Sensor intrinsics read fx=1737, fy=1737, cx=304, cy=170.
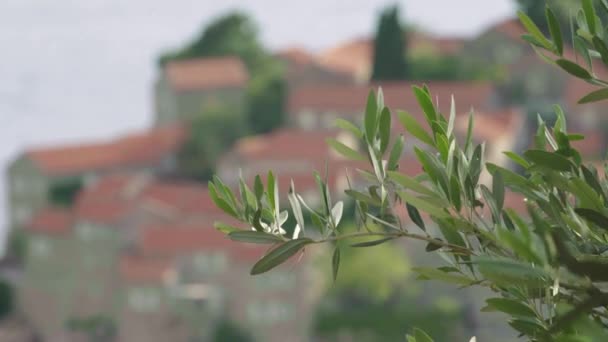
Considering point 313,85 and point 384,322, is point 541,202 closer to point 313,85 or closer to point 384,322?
point 384,322

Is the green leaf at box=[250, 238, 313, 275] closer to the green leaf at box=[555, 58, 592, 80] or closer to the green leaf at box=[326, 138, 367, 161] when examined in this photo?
the green leaf at box=[326, 138, 367, 161]

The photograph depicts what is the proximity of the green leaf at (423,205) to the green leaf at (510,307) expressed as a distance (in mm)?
157

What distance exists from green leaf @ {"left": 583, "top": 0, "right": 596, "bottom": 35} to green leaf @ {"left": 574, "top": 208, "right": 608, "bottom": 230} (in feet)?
0.85

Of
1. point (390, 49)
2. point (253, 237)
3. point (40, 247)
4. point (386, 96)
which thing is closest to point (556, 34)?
point (253, 237)

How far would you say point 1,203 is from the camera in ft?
223

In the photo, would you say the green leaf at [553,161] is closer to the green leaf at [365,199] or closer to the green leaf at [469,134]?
the green leaf at [469,134]

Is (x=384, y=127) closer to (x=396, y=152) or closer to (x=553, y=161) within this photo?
(x=396, y=152)

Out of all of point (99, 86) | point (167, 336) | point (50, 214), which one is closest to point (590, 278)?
point (167, 336)

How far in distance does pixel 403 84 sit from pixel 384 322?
12.1 m

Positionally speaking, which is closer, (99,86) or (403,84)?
(403,84)

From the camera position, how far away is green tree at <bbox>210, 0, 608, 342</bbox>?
238cm

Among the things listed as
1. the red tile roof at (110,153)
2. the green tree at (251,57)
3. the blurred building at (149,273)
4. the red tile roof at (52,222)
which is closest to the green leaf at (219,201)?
the blurred building at (149,273)

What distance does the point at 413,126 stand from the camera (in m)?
2.50

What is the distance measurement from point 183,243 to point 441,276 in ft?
172
